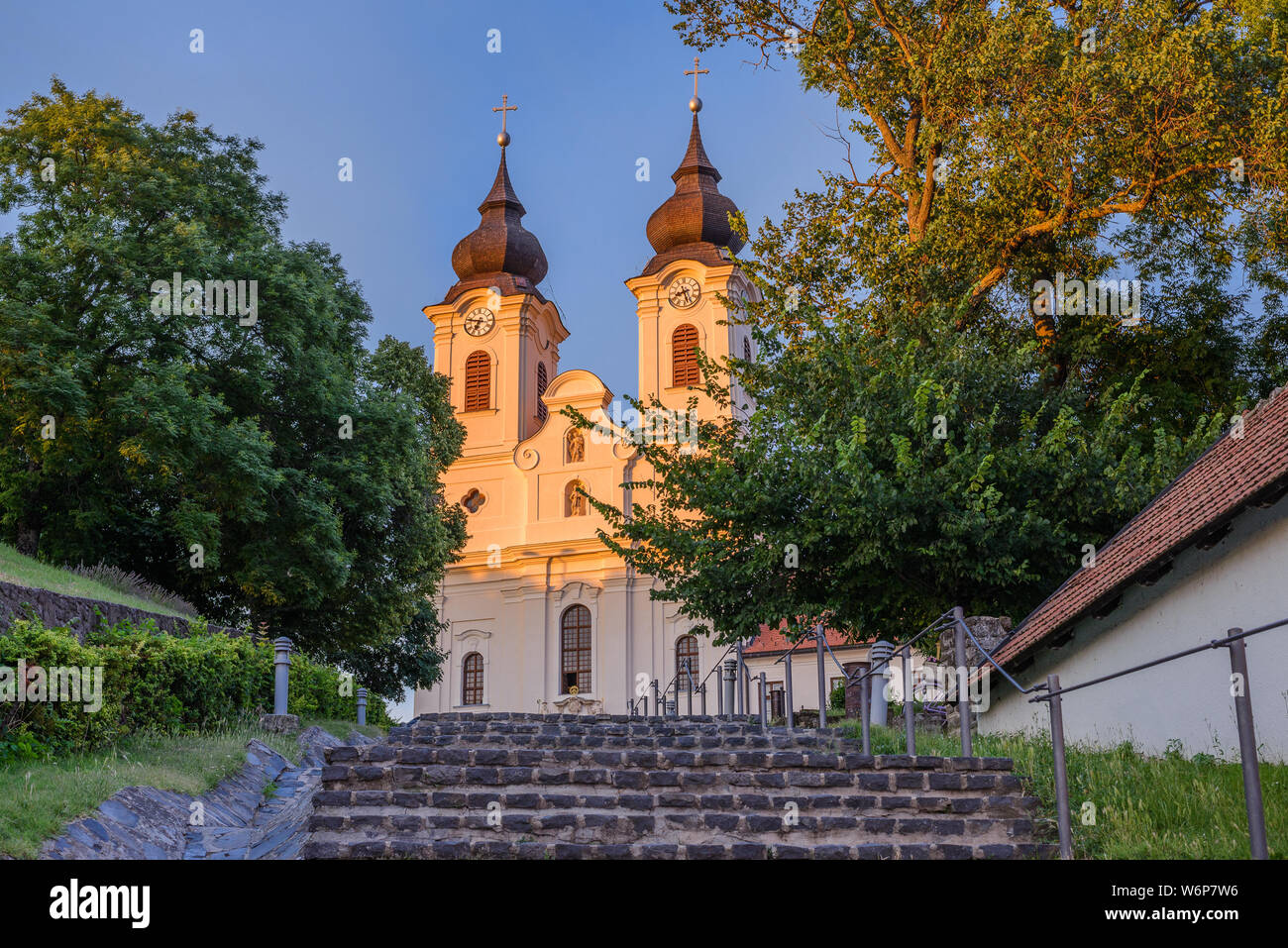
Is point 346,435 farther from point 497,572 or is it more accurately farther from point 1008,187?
point 497,572

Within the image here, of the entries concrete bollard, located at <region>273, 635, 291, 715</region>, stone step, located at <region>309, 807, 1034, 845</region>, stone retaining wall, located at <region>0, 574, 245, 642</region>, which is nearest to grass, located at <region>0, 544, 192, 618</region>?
stone retaining wall, located at <region>0, 574, 245, 642</region>

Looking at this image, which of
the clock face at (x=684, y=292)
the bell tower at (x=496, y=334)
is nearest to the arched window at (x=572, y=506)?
the bell tower at (x=496, y=334)

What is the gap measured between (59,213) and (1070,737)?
1697cm

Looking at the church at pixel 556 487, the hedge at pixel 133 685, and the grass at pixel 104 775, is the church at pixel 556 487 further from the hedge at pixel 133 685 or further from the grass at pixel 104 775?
the grass at pixel 104 775

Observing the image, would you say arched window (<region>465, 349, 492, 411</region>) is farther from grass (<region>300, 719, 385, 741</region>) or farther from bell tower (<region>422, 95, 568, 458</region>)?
grass (<region>300, 719, 385, 741</region>)

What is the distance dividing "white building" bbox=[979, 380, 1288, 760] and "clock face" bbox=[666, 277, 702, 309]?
3095 centimetres

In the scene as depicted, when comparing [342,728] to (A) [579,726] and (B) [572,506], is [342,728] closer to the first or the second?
(A) [579,726]

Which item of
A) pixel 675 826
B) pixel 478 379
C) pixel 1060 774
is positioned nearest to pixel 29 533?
pixel 675 826

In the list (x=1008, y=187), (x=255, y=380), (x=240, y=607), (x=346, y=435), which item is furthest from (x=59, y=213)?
(x=1008, y=187)

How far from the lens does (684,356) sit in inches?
1667

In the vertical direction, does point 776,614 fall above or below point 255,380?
below

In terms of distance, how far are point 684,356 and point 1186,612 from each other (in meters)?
32.9

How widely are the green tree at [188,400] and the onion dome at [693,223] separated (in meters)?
22.3

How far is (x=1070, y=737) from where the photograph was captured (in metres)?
11.7
